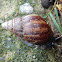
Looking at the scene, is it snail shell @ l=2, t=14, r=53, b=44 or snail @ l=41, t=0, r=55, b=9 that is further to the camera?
snail @ l=41, t=0, r=55, b=9

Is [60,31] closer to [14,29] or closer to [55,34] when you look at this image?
[55,34]

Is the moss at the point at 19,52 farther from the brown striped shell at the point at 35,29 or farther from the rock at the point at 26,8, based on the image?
the rock at the point at 26,8

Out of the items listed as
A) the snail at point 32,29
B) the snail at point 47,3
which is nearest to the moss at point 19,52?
the snail at point 32,29

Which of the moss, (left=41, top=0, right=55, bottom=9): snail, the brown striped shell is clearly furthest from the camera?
(left=41, top=0, right=55, bottom=9): snail

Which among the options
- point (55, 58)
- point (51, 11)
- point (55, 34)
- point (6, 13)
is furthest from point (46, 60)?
point (6, 13)

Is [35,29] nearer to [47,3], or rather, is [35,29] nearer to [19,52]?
[19,52]

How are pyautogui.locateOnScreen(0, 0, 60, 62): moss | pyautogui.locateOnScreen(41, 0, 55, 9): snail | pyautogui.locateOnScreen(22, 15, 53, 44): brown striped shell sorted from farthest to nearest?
pyautogui.locateOnScreen(41, 0, 55, 9): snail → pyautogui.locateOnScreen(0, 0, 60, 62): moss → pyautogui.locateOnScreen(22, 15, 53, 44): brown striped shell

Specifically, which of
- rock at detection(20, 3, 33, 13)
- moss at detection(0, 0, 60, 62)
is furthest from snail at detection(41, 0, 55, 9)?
moss at detection(0, 0, 60, 62)

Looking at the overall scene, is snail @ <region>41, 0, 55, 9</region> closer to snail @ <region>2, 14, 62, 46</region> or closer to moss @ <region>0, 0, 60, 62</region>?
snail @ <region>2, 14, 62, 46</region>
